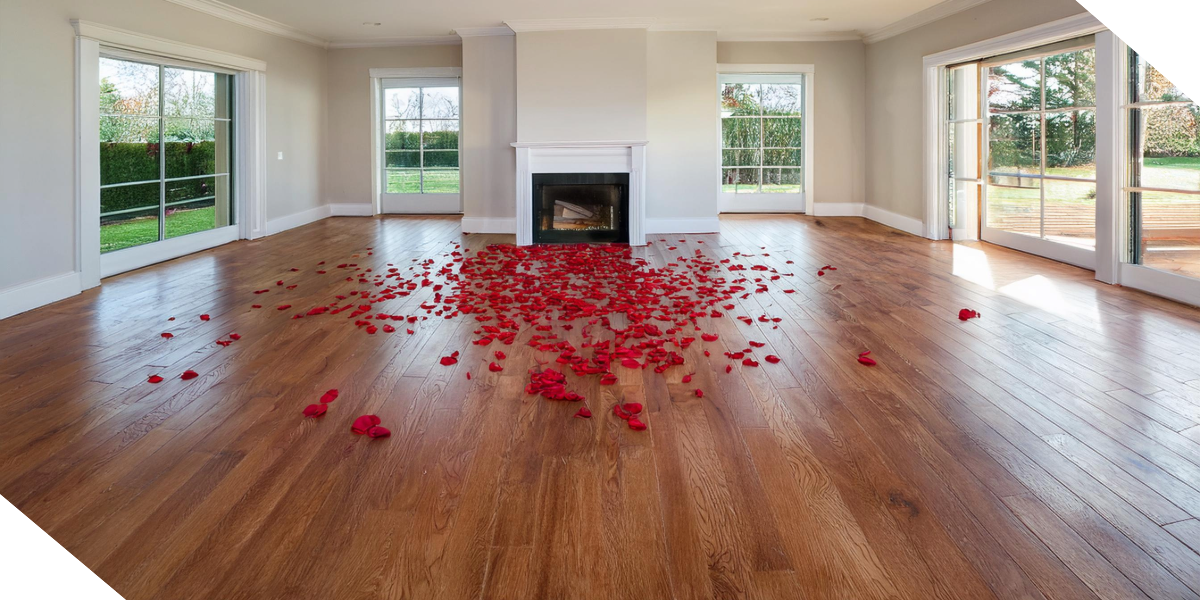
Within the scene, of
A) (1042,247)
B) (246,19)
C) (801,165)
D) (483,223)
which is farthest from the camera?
(801,165)

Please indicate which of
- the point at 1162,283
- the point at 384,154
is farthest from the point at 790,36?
the point at 1162,283

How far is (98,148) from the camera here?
5867 millimetres

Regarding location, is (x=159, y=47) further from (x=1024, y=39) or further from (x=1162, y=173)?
(x=1162, y=173)

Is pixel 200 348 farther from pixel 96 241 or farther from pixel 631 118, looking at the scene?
pixel 631 118

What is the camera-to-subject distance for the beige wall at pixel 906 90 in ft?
22.6

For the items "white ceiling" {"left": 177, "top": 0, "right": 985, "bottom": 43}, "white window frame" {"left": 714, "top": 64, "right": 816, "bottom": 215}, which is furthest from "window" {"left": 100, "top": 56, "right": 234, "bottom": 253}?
"white window frame" {"left": 714, "top": 64, "right": 816, "bottom": 215}

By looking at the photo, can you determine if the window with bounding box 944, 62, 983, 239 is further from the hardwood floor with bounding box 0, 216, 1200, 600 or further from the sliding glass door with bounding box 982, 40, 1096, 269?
the hardwood floor with bounding box 0, 216, 1200, 600

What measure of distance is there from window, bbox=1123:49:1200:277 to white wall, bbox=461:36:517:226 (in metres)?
5.78

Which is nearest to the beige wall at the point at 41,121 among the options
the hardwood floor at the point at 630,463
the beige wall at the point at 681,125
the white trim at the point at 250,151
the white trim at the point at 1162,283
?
the hardwood floor at the point at 630,463

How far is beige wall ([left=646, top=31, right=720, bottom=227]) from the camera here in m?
8.73

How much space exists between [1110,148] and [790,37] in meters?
4.98

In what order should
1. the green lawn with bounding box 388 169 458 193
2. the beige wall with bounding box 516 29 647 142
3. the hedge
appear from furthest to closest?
the green lawn with bounding box 388 169 458 193 < the beige wall with bounding box 516 29 647 142 < the hedge

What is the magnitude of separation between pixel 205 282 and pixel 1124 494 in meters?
5.85

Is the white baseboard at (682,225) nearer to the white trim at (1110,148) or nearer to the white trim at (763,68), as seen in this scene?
the white trim at (763,68)
